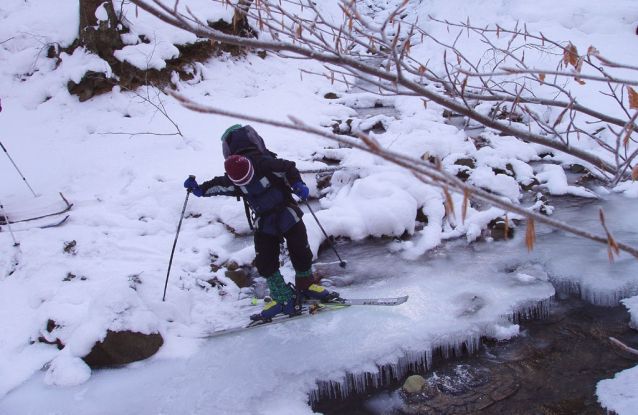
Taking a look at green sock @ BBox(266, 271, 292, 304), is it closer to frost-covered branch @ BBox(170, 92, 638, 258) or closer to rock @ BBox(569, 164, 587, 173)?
frost-covered branch @ BBox(170, 92, 638, 258)

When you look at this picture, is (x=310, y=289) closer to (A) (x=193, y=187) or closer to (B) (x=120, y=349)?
(A) (x=193, y=187)

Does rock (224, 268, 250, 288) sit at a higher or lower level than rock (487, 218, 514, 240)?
lower

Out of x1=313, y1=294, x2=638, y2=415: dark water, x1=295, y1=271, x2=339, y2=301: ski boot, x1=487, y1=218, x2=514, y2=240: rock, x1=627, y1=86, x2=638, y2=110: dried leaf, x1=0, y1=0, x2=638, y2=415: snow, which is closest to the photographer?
x1=627, y1=86, x2=638, y2=110: dried leaf

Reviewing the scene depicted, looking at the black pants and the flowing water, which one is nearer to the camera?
the flowing water

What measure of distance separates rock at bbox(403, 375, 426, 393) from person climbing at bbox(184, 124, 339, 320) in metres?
1.16

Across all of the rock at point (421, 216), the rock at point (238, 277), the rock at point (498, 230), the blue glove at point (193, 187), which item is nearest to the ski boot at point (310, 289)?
the rock at point (238, 277)

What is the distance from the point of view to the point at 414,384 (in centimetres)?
313

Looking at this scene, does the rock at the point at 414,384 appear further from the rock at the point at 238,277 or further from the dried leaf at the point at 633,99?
the dried leaf at the point at 633,99

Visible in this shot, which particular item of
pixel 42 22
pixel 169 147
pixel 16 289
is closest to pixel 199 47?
pixel 42 22

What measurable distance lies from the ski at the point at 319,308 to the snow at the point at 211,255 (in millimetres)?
79

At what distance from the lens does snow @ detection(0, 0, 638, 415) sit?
3318 mm

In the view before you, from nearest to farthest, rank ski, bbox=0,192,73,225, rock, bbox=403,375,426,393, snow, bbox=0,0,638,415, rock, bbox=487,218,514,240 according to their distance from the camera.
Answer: rock, bbox=403,375,426,393 < snow, bbox=0,0,638,415 < rock, bbox=487,218,514,240 < ski, bbox=0,192,73,225

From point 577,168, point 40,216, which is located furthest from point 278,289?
point 577,168

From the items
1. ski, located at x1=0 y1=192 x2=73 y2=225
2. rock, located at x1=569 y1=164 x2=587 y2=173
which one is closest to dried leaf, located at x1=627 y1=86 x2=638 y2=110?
rock, located at x1=569 y1=164 x2=587 y2=173
